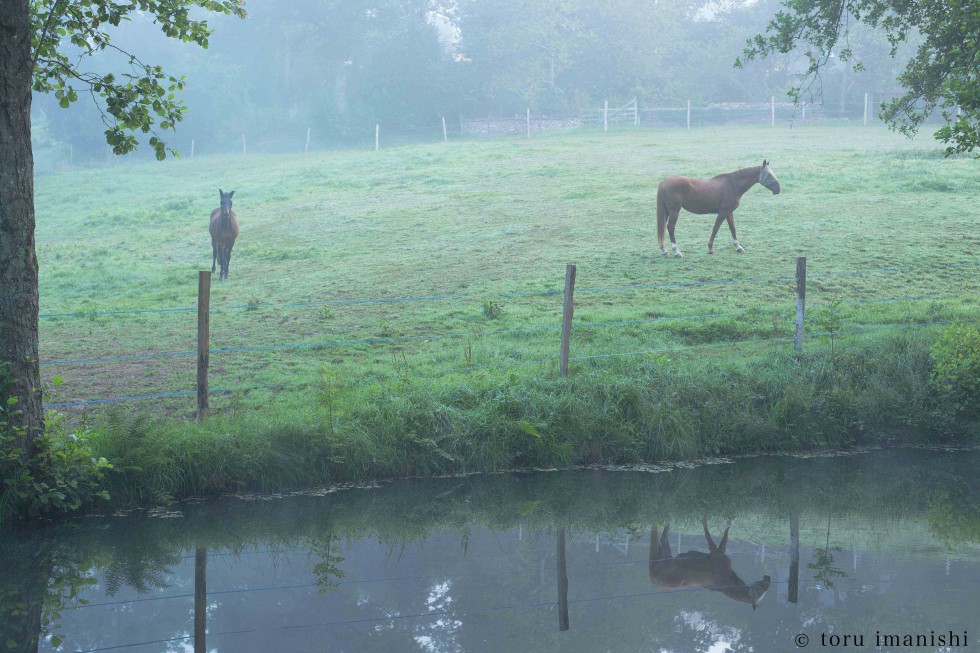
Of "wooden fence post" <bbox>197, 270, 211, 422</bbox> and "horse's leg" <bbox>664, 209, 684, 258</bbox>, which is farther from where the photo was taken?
"horse's leg" <bbox>664, 209, 684, 258</bbox>

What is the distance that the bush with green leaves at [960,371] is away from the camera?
9.55m

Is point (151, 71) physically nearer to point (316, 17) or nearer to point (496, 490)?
point (496, 490)

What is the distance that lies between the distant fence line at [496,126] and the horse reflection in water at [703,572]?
3367 cm

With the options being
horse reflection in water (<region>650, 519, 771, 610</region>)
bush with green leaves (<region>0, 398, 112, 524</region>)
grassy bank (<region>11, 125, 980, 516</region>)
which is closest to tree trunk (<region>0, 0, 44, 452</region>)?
bush with green leaves (<region>0, 398, 112, 524</region>)

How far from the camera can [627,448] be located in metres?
8.98

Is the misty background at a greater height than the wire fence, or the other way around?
the misty background

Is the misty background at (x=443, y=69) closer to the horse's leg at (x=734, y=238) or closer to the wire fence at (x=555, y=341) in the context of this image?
the horse's leg at (x=734, y=238)

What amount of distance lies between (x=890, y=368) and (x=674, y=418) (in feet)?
9.63

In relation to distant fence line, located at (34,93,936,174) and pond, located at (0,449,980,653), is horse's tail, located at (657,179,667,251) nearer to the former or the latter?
pond, located at (0,449,980,653)

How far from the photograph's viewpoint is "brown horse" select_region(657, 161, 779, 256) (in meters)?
17.9

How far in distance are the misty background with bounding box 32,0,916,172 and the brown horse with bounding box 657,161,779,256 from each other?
80.4ft

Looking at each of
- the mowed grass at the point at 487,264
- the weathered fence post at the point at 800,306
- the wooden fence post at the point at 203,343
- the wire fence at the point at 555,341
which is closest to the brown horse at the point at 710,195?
the mowed grass at the point at 487,264

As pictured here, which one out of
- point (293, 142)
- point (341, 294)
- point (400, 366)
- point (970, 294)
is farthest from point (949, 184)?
point (293, 142)

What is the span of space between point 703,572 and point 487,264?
1224 cm
